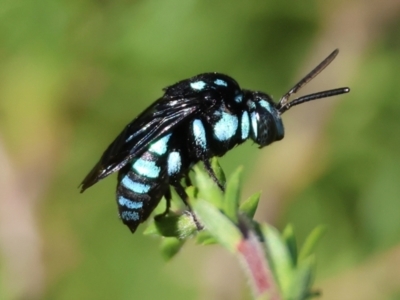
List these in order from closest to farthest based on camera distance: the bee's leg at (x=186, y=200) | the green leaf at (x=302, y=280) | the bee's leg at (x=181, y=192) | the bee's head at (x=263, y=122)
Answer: the green leaf at (x=302, y=280)
the bee's leg at (x=186, y=200)
the bee's leg at (x=181, y=192)
the bee's head at (x=263, y=122)

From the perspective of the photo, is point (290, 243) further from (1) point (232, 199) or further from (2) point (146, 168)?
(2) point (146, 168)

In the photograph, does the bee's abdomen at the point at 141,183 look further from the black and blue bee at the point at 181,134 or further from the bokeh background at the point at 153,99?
the bokeh background at the point at 153,99

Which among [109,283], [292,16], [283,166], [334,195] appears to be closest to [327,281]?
[334,195]

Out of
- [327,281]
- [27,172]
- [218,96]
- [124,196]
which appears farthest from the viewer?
[27,172]

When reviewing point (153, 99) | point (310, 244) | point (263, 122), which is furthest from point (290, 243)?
point (153, 99)

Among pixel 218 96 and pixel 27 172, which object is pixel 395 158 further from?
pixel 27 172

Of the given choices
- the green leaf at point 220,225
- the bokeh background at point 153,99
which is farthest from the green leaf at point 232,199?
the bokeh background at point 153,99

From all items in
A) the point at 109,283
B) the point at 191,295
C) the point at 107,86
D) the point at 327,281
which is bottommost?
the point at 327,281

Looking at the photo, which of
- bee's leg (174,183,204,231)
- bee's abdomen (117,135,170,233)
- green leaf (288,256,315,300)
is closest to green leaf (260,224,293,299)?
green leaf (288,256,315,300)
